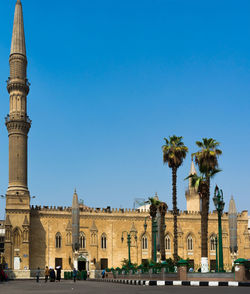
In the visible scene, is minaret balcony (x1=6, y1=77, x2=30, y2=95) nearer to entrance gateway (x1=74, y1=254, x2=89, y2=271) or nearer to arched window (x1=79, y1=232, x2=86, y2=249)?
arched window (x1=79, y1=232, x2=86, y2=249)

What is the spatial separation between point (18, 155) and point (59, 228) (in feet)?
31.1

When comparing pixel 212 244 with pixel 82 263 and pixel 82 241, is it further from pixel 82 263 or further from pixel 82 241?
pixel 82 263

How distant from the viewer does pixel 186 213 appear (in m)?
66.1

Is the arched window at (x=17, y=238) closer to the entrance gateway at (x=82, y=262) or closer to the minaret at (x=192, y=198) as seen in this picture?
the entrance gateway at (x=82, y=262)

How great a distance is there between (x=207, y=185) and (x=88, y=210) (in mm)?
29816

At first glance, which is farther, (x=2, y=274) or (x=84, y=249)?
(x=84, y=249)

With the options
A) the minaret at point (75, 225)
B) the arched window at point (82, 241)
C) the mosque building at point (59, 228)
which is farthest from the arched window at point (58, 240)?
the minaret at point (75, 225)

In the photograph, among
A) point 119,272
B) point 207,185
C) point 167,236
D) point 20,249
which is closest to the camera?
point 207,185

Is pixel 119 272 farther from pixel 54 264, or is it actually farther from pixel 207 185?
pixel 54 264

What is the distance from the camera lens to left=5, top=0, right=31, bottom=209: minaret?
58.0 metres

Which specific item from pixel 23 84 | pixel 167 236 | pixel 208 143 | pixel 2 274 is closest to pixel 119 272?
pixel 2 274

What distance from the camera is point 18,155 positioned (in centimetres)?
5831

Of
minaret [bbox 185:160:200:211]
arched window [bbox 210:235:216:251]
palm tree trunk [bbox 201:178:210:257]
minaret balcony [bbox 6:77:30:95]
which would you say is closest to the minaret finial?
minaret balcony [bbox 6:77:30:95]

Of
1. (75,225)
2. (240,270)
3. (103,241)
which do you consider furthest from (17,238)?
(240,270)
